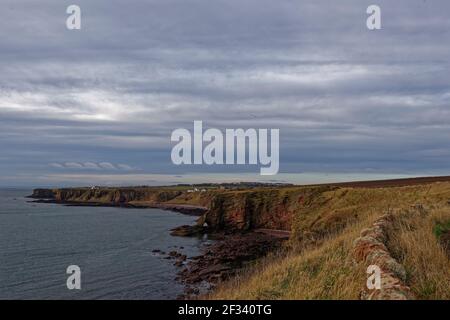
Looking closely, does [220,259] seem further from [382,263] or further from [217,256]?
[382,263]

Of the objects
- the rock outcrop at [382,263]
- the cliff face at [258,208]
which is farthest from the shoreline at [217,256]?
the rock outcrop at [382,263]

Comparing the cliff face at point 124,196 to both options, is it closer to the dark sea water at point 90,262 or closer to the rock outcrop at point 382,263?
the dark sea water at point 90,262

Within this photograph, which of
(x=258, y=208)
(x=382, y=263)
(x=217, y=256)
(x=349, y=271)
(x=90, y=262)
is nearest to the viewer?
(x=382, y=263)

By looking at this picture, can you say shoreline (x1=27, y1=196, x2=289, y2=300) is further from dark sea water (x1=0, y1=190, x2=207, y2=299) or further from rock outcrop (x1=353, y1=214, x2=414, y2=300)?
rock outcrop (x1=353, y1=214, x2=414, y2=300)

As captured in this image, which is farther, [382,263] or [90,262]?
[90,262]

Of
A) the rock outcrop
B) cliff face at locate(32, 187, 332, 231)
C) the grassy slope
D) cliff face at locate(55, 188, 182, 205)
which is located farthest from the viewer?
cliff face at locate(55, 188, 182, 205)

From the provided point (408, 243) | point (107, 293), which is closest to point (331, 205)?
point (107, 293)

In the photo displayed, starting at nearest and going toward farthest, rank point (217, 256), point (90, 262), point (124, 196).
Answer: point (90, 262)
point (217, 256)
point (124, 196)

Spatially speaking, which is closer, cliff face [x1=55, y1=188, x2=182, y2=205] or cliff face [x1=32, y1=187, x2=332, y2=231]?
cliff face [x1=32, y1=187, x2=332, y2=231]

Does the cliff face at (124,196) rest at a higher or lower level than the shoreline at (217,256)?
higher

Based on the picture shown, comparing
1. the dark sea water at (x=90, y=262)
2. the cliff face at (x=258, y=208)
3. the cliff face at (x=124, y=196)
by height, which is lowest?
the dark sea water at (x=90, y=262)

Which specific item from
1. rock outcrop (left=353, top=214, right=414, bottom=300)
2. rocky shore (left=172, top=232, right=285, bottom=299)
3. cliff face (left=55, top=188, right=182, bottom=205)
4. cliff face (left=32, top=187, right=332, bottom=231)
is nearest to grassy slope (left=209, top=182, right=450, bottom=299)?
rock outcrop (left=353, top=214, right=414, bottom=300)

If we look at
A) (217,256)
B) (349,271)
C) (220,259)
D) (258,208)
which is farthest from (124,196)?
(349,271)
